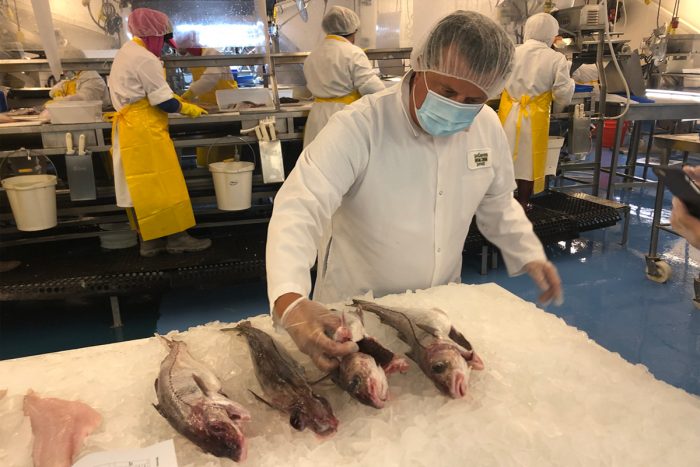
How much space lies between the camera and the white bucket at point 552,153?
525 cm

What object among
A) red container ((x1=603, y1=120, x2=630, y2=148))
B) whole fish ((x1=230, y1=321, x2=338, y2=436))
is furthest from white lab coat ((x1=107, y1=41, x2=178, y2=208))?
red container ((x1=603, y1=120, x2=630, y2=148))

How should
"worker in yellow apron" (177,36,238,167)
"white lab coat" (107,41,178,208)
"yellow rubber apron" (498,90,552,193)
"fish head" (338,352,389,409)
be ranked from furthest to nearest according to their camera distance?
1. "worker in yellow apron" (177,36,238,167)
2. "yellow rubber apron" (498,90,552,193)
3. "white lab coat" (107,41,178,208)
4. "fish head" (338,352,389,409)

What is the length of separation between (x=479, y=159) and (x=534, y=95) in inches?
145

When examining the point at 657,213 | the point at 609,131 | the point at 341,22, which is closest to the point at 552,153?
the point at 657,213

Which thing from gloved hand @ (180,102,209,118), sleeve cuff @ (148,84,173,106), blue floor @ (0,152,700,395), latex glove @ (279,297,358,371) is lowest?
blue floor @ (0,152,700,395)

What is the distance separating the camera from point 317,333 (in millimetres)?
1208

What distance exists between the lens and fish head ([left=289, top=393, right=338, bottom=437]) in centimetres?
114

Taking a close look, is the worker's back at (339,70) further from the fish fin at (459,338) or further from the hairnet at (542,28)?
the fish fin at (459,338)

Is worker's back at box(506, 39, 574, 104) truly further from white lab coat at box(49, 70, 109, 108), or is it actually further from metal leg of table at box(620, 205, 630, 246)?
white lab coat at box(49, 70, 109, 108)

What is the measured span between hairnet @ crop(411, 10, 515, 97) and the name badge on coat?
33 cm

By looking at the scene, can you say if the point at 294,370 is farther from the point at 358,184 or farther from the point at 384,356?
the point at 358,184

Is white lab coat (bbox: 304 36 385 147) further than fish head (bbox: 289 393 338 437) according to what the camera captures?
Yes

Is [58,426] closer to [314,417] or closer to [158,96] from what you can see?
[314,417]

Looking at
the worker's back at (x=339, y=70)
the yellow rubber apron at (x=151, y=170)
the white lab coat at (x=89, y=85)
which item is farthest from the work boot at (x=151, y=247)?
the worker's back at (x=339, y=70)
